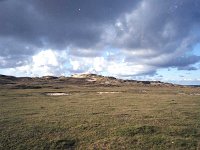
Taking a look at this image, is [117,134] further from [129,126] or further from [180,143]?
[180,143]

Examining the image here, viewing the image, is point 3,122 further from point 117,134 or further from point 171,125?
point 171,125

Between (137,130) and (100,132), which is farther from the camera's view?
(137,130)

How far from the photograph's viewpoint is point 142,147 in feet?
77.6

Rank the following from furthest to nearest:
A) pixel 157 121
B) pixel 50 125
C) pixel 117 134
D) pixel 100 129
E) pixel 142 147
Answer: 1. pixel 157 121
2. pixel 50 125
3. pixel 100 129
4. pixel 117 134
5. pixel 142 147

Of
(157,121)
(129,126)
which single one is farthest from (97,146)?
(157,121)

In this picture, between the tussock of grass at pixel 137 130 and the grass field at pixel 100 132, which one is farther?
the tussock of grass at pixel 137 130

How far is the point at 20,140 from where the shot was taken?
25188 millimetres

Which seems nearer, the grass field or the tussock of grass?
the grass field

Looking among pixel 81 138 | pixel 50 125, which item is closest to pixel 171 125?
pixel 81 138

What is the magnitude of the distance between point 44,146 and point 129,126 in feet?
31.0

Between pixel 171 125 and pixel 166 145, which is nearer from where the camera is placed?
pixel 166 145

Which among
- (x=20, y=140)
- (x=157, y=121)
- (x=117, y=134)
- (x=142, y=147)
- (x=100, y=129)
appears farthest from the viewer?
(x=157, y=121)

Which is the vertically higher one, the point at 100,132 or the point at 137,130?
the point at 137,130

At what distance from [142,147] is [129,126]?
19.7 ft
